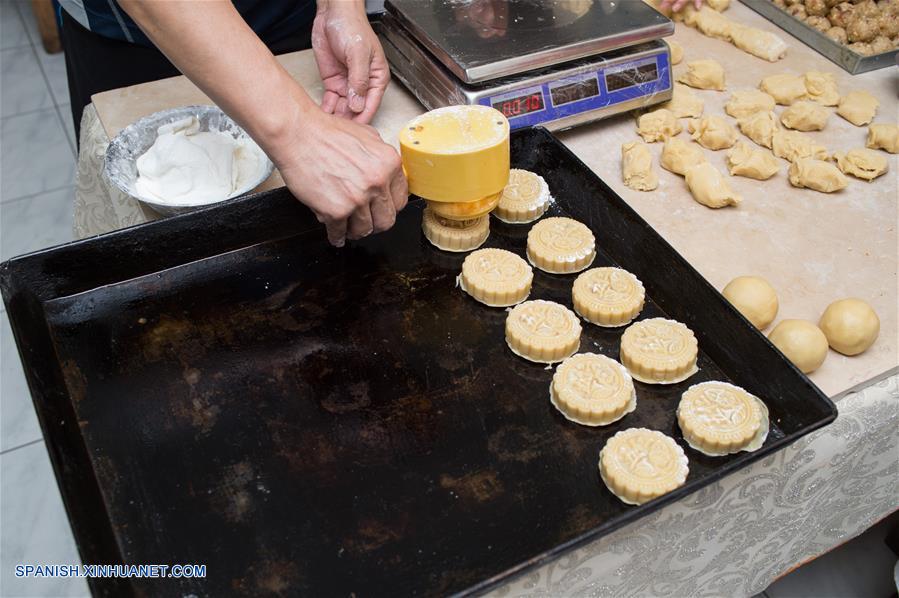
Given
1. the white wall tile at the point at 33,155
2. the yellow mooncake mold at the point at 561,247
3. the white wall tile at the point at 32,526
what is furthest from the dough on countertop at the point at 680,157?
the white wall tile at the point at 33,155

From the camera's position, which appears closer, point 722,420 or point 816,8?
point 722,420

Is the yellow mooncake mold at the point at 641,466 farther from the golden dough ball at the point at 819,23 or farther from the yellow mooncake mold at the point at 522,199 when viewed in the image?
the golden dough ball at the point at 819,23

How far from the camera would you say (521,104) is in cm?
174

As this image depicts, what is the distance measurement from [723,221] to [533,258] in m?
0.48

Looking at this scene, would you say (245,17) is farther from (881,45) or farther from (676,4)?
(881,45)

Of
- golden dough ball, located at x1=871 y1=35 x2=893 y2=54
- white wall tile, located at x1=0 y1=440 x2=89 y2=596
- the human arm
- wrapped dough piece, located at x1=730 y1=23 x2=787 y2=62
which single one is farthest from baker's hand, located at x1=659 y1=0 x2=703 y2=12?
white wall tile, located at x1=0 y1=440 x2=89 y2=596

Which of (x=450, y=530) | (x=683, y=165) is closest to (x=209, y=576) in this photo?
(x=450, y=530)

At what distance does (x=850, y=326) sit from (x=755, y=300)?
0.54ft

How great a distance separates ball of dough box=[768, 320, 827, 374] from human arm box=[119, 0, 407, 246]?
0.75 meters

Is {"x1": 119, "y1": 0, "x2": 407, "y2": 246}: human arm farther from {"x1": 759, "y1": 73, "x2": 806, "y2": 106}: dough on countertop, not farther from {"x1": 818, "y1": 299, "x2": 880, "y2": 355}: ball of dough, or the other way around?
{"x1": 759, "y1": 73, "x2": 806, "y2": 106}: dough on countertop

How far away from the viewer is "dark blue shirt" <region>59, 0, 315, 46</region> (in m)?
1.91

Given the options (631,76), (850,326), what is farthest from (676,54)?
(850,326)

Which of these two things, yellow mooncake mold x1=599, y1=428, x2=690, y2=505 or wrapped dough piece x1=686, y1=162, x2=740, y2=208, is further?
wrapped dough piece x1=686, y1=162, x2=740, y2=208

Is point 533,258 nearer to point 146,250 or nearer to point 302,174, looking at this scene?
point 302,174
